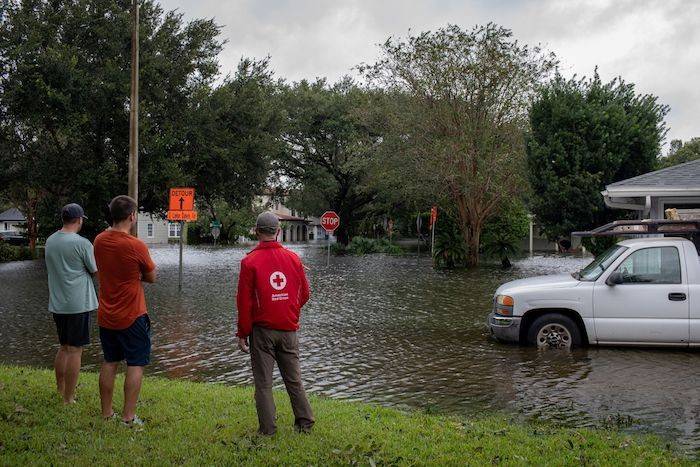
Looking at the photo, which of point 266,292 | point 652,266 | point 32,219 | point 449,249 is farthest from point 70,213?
point 32,219

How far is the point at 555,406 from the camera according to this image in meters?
6.71

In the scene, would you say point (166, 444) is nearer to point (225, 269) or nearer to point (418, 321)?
point (418, 321)

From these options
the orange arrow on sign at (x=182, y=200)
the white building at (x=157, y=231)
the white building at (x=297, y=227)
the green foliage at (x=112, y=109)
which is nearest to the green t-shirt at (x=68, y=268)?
the orange arrow on sign at (x=182, y=200)

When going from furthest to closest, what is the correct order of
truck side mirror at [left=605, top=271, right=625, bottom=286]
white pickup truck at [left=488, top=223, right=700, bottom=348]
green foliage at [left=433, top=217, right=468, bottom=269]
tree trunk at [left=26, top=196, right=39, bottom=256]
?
tree trunk at [left=26, top=196, right=39, bottom=256], green foliage at [left=433, top=217, right=468, bottom=269], truck side mirror at [left=605, top=271, right=625, bottom=286], white pickup truck at [left=488, top=223, right=700, bottom=348]

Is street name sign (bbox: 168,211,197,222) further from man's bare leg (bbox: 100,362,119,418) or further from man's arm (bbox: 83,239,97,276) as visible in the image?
man's bare leg (bbox: 100,362,119,418)

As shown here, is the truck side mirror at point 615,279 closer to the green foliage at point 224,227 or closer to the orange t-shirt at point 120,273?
the orange t-shirt at point 120,273

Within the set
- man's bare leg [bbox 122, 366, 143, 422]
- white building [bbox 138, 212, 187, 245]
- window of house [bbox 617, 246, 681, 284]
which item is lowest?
man's bare leg [bbox 122, 366, 143, 422]

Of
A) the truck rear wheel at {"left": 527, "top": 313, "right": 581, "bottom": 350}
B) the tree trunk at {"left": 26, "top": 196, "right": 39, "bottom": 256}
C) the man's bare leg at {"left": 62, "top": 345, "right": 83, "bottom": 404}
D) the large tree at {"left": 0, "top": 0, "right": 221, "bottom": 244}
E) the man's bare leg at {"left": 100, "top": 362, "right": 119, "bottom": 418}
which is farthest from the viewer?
the tree trunk at {"left": 26, "top": 196, "right": 39, "bottom": 256}

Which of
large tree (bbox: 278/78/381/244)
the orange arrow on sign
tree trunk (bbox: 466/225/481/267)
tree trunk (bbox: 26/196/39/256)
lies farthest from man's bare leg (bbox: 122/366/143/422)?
large tree (bbox: 278/78/381/244)

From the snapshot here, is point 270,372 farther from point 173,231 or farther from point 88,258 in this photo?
point 173,231

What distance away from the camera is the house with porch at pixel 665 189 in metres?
14.3

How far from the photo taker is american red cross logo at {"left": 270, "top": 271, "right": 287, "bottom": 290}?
5.22 meters

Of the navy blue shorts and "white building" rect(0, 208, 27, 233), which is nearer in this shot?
the navy blue shorts

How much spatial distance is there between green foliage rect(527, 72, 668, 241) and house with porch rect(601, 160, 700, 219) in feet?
19.6
